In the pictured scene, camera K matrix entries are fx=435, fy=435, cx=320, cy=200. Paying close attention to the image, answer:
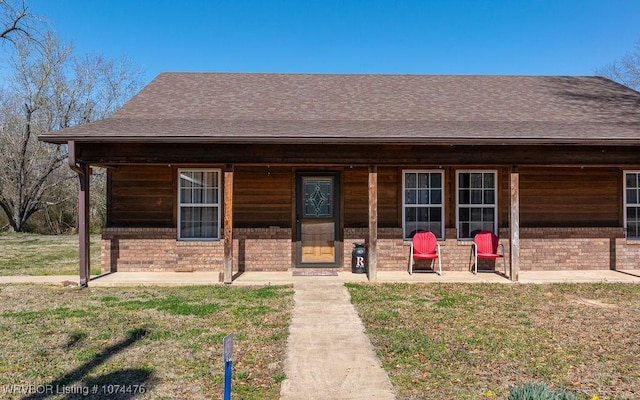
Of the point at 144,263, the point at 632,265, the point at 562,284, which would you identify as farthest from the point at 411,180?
the point at 144,263

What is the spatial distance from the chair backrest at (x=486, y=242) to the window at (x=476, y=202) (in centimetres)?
20

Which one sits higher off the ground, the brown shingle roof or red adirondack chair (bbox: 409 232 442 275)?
the brown shingle roof

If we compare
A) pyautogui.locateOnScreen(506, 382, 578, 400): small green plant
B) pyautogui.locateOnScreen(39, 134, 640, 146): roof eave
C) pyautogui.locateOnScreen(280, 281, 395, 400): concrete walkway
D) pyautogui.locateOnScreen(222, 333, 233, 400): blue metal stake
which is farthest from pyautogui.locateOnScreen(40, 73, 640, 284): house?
pyautogui.locateOnScreen(222, 333, 233, 400): blue metal stake

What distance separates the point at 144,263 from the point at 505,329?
738 cm

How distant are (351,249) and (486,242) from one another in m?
2.95

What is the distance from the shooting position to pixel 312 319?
5875 millimetres

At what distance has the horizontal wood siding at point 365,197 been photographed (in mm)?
9586

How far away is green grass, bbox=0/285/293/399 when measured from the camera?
12.9 ft

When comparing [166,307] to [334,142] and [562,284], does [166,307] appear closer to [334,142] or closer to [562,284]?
[334,142]

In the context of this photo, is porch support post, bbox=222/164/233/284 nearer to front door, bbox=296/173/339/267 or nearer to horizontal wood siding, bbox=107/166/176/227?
front door, bbox=296/173/339/267

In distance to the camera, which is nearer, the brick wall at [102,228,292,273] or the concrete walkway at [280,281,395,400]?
the concrete walkway at [280,281,395,400]

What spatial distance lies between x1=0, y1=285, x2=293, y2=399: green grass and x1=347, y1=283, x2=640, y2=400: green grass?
1.31 metres

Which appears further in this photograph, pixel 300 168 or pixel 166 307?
pixel 300 168

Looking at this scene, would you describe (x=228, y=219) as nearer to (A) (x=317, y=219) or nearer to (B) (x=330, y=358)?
(A) (x=317, y=219)
